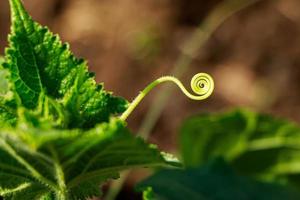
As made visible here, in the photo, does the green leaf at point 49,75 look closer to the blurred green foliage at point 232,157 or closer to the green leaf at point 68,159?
the green leaf at point 68,159

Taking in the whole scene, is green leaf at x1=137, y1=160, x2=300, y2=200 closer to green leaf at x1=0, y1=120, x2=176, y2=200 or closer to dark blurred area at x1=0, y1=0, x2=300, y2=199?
green leaf at x1=0, y1=120, x2=176, y2=200

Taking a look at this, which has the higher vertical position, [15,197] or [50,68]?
[50,68]

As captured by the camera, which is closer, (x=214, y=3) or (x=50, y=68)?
(x=50, y=68)

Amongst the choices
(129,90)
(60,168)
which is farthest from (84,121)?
(129,90)

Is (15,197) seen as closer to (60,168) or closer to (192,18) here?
(60,168)

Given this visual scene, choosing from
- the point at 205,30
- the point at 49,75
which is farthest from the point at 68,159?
the point at 205,30

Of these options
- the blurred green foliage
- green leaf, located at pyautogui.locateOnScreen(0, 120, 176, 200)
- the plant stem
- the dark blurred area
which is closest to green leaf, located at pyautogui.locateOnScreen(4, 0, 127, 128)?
green leaf, located at pyautogui.locateOnScreen(0, 120, 176, 200)
